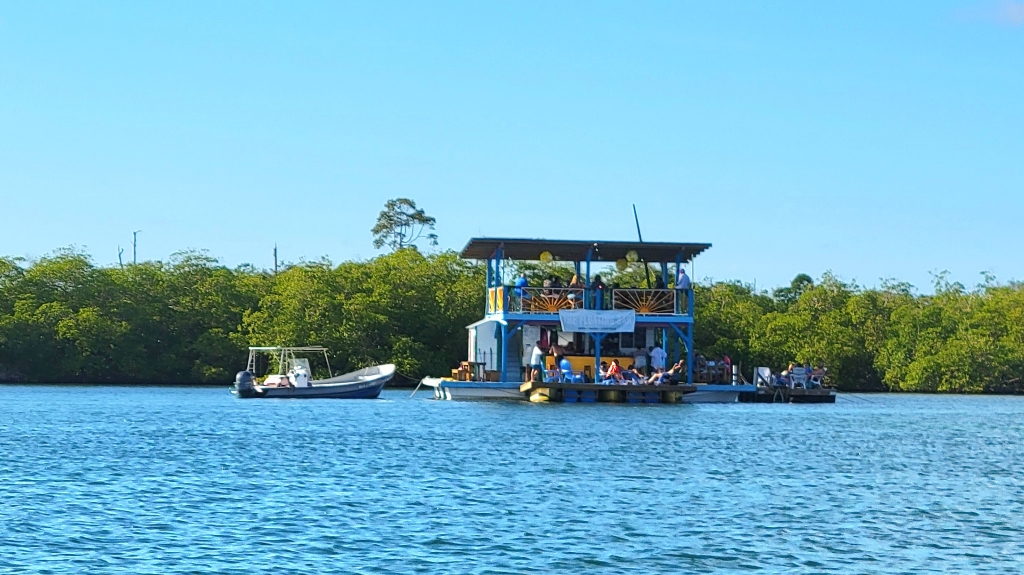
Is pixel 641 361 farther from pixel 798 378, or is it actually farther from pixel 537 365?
pixel 798 378

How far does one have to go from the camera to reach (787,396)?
54562 mm

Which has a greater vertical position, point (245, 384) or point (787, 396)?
point (245, 384)

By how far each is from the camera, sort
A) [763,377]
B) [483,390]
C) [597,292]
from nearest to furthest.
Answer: [597,292] < [483,390] < [763,377]

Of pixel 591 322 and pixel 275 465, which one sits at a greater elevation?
pixel 591 322

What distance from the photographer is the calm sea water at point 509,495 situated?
18828 mm

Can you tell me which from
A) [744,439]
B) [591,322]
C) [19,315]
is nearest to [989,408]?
[591,322]

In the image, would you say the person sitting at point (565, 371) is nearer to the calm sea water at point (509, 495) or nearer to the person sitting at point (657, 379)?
the person sitting at point (657, 379)

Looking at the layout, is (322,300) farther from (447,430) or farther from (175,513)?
(175,513)

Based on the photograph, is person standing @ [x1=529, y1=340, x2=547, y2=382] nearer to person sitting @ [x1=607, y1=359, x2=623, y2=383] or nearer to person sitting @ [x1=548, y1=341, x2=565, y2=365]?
person sitting @ [x1=548, y1=341, x2=565, y2=365]

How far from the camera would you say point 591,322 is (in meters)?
48.2

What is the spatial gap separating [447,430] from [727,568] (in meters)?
20.8

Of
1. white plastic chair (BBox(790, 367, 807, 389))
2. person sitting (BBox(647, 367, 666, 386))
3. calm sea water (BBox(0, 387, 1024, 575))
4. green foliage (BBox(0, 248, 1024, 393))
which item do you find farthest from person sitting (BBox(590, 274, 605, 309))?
green foliage (BBox(0, 248, 1024, 393))

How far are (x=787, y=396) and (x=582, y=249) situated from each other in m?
10.0

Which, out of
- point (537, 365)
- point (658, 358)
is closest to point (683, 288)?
point (658, 358)
